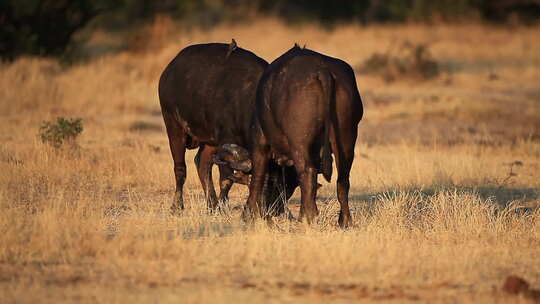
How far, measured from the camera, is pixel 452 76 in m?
25.6

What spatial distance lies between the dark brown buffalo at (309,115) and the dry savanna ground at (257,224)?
0.56m

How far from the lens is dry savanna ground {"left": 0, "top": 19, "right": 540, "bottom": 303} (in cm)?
683

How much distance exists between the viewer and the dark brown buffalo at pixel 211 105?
31.3 feet

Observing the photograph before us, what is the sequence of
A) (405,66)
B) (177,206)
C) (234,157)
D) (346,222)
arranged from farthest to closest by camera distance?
(405,66)
(177,206)
(234,157)
(346,222)

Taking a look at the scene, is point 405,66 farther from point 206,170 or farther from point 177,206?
point 177,206

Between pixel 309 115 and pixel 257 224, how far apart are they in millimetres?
1033

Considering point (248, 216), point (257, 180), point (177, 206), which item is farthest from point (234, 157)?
point (177, 206)

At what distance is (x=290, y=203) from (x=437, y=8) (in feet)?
104

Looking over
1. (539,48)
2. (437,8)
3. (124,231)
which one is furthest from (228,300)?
(437,8)

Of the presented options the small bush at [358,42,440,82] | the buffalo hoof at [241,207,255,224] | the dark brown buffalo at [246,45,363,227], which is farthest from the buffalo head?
the small bush at [358,42,440,82]

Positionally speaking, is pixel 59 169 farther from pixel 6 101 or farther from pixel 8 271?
pixel 6 101

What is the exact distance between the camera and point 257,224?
8586 mm

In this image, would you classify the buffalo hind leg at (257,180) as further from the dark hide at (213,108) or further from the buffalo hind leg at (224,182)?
the buffalo hind leg at (224,182)

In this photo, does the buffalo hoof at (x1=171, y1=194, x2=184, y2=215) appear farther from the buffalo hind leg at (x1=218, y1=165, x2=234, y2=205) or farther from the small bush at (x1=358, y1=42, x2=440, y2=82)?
the small bush at (x1=358, y1=42, x2=440, y2=82)
